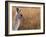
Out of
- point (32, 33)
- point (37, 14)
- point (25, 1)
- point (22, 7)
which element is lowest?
point (32, 33)

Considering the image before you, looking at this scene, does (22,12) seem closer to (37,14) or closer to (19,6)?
(19,6)

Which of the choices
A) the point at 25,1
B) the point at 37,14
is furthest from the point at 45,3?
the point at 25,1

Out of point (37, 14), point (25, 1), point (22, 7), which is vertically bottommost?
point (37, 14)

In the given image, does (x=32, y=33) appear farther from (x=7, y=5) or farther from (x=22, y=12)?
(x=7, y=5)

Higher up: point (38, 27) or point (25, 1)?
point (25, 1)

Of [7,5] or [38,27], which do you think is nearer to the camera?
[7,5]

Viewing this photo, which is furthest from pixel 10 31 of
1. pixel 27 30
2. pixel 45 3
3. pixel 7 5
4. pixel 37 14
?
pixel 45 3
